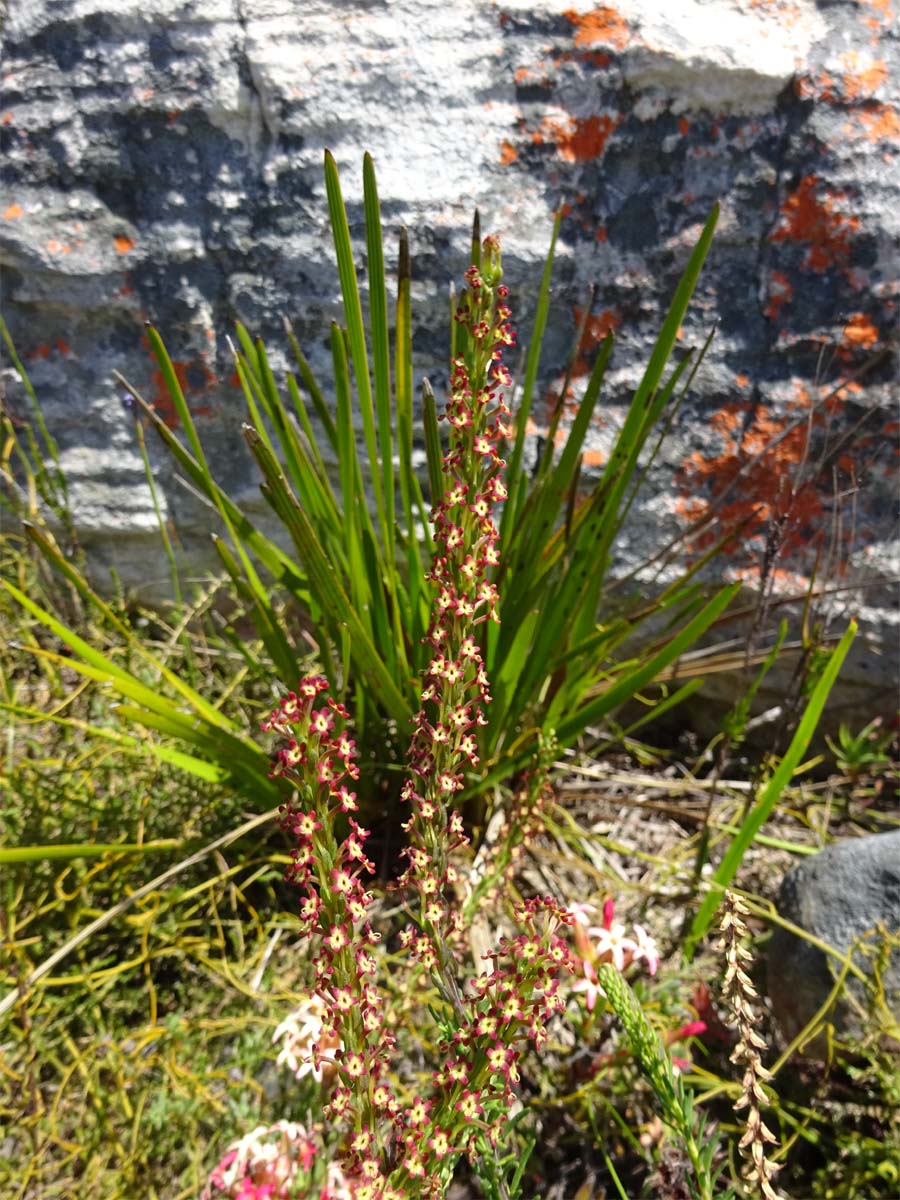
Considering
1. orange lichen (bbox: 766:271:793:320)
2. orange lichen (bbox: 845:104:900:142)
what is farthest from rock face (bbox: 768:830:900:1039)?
orange lichen (bbox: 845:104:900:142)

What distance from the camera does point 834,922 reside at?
1.44 metres

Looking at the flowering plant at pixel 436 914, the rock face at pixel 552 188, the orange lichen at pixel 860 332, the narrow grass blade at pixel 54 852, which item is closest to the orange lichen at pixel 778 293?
the rock face at pixel 552 188

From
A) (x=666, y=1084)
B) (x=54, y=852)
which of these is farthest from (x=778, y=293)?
(x=54, y=852)

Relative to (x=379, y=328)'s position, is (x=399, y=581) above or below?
below

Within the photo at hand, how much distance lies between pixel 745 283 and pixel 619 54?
0.54m

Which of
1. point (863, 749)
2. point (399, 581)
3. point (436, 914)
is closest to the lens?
point (436, 914)

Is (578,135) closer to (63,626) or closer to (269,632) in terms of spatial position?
(269,632)

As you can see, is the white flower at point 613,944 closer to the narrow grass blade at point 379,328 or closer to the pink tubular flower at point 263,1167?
the pink tubular flower at point 263,1167

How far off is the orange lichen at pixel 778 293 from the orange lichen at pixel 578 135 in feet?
1.50

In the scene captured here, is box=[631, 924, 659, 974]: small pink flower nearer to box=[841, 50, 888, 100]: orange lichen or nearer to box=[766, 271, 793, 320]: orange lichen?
box=[766, 271, 793, 320]: orange lichen

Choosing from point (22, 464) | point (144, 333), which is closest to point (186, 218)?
point (144, 333)

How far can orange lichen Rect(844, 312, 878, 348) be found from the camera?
176 cm

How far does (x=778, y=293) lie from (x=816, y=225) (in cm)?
15

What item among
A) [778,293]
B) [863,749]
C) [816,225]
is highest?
[816,225]
